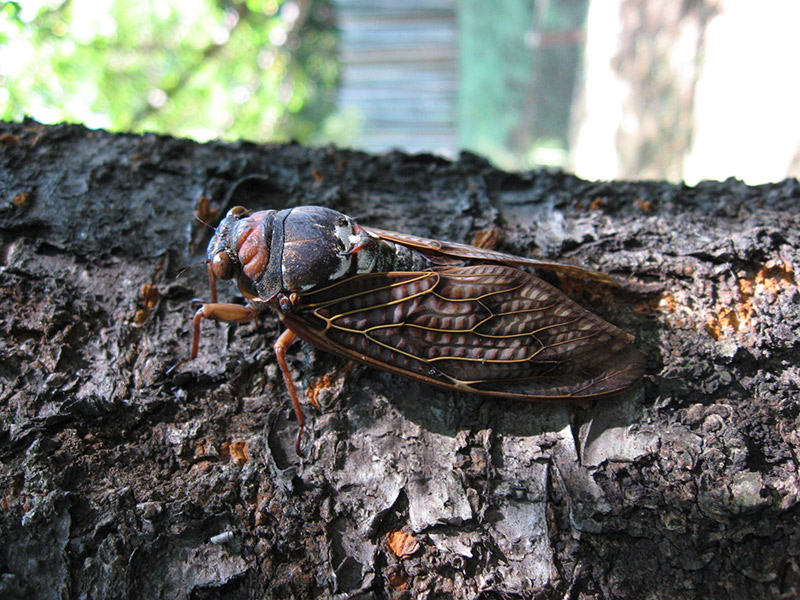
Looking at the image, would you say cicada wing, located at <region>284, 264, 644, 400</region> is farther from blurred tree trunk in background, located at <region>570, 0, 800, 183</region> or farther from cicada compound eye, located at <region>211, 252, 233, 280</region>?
blurred tree trunk in background, located at <region>570, 0, 800, 183</region>

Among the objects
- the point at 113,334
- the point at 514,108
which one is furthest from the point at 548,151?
the point at 113,334

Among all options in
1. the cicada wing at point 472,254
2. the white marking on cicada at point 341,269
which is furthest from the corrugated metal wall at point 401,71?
the white marking on cicada at point 341,269

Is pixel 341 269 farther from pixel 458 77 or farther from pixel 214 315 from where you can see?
pixel 458 77

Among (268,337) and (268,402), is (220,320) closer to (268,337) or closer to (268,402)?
(268,337)

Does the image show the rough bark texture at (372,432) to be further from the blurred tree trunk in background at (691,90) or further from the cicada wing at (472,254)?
the blurred tree trunk in background at (691,90)

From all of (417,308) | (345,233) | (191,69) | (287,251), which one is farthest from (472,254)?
(191,69)

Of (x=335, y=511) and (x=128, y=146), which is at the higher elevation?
(x=128, y=146)
